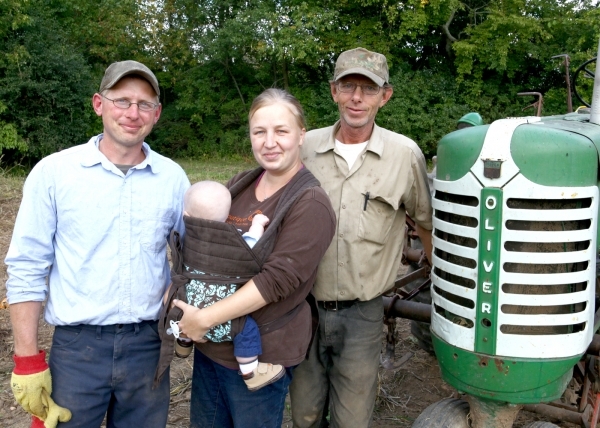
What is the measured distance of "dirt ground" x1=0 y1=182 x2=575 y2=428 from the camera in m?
3.50

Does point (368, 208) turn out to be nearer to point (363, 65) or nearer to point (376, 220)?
point (376, 220)

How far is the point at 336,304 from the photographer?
2.69 metres

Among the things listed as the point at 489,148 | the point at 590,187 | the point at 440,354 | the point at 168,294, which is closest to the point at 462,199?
the point at 489,148

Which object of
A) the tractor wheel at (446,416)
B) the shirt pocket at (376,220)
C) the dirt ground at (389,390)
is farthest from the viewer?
the dirt ground at (389,390)

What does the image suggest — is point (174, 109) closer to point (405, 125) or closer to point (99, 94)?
point (405, 125)

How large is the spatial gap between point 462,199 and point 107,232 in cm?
131

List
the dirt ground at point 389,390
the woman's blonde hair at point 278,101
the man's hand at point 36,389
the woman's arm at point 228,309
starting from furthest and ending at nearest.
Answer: the dirt ground at point 389,390 < the woman's blonde hair at point 278,101 < the man's hand at point 36,389 < the woman's arm at point 228,309

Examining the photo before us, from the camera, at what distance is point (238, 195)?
7.87ft

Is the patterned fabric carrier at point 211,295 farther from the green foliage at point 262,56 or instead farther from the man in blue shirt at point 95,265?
the green foliage at point 262,56

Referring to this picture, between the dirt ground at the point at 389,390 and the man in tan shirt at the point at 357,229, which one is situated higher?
the man in tan shirt at the point at 357,229

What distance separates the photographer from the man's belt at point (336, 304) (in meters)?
2.69

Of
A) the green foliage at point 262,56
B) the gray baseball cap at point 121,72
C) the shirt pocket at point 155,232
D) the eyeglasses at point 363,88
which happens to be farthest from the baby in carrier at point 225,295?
the green foliage at point 262,56

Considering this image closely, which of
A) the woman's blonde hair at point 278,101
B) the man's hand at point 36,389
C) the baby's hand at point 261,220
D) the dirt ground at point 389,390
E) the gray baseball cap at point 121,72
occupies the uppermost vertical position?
the gray baseball cap at point 121,72

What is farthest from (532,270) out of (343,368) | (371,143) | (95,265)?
(95,265)
